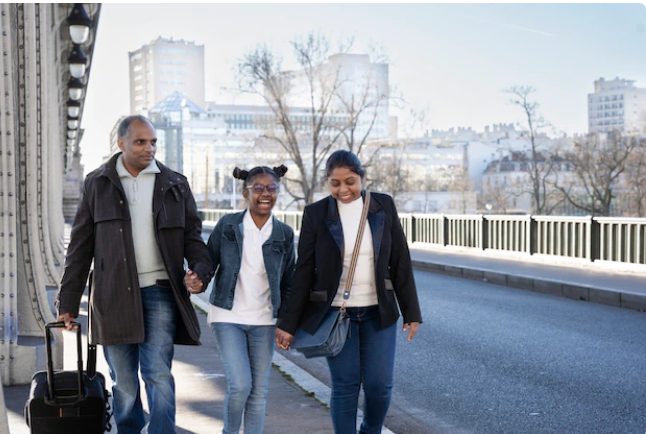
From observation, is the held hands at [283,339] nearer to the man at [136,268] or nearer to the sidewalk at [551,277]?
the man at [136,268]

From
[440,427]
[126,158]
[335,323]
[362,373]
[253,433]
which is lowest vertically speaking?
[440,427]

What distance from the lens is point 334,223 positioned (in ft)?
15.5

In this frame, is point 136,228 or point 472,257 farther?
point 472,257

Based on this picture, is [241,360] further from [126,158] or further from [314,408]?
[314,408]

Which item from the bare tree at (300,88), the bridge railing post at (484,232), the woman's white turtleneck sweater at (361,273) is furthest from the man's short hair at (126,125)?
the bare tree at (300,88)

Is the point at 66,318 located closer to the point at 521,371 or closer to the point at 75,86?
the point at 521,371

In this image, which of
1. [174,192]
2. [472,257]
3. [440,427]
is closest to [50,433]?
[174,192]

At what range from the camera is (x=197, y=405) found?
6.42 meters

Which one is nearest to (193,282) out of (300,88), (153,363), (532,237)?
(153,363)

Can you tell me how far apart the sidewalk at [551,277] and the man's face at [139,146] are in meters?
9.69

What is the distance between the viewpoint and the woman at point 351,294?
4664 mm

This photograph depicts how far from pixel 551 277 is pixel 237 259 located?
12.0 m

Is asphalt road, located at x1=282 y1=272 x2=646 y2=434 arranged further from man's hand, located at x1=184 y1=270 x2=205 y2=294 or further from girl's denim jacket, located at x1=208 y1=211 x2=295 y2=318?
man's hand, located at x1=184 y1=270 x2=205 y2=294

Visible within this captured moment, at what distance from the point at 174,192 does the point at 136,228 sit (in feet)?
0.93
